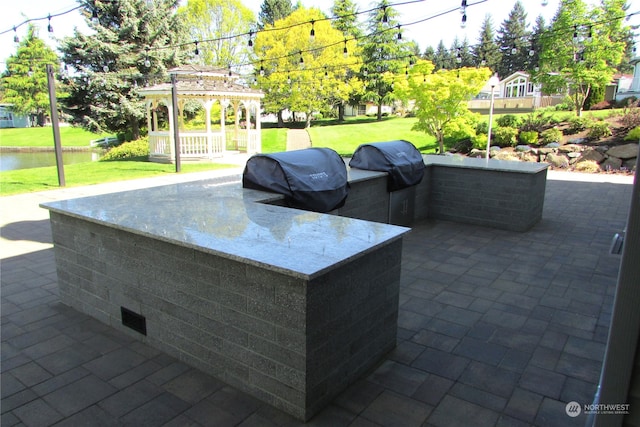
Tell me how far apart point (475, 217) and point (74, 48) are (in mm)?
18892

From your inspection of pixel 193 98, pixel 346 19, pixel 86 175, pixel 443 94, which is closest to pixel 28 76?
pixel 346 19

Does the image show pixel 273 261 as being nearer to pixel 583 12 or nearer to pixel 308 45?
pixel 583 12

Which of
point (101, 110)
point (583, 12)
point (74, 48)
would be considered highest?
point (583, 12)

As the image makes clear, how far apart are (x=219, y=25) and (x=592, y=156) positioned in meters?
24.0

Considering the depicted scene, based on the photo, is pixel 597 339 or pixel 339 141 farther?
pixel 339 141

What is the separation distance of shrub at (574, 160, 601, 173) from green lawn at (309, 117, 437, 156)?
7.67m

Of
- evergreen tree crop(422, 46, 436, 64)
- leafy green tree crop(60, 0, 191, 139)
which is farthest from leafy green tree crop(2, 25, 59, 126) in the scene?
evergreen tree crop(422, 46, 436, 64)

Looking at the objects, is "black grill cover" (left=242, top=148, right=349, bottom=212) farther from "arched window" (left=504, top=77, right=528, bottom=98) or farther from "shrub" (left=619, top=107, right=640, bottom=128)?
"arched window" (left=504, top=77, right=528, bottom=98)

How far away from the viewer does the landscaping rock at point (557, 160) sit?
563 inches

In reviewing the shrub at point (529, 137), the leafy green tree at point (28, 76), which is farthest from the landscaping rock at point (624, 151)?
the leafy green tree at point (28, 76)

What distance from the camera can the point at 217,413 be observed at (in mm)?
2369

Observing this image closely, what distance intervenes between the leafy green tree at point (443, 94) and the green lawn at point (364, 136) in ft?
12.7

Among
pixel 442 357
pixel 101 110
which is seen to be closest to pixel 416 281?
pixel 442 357

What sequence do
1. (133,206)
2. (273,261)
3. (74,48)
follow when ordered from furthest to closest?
(74,48), (133,206), (273,261)
